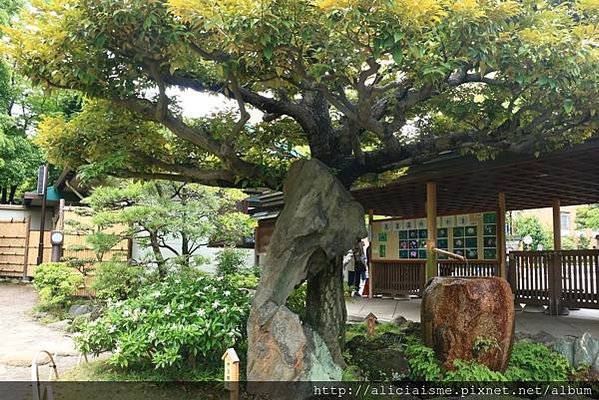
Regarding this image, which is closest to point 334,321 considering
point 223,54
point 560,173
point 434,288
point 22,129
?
point 434,288

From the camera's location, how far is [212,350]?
519 cm

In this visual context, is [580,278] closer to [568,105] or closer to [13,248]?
[568,105]

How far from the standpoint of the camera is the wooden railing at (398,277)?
11.9 m

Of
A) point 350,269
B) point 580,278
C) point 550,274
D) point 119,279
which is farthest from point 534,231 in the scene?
point 119,279

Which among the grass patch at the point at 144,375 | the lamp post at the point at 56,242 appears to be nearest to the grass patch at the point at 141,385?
the grass patch at the point at 144,375

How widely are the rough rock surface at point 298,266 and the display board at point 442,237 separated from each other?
20.0 ft

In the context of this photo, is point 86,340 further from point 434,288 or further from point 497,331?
point 497,331

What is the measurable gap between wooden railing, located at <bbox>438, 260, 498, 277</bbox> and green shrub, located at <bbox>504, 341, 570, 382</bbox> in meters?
3.99

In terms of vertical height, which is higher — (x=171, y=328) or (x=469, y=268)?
(x=469, y=268)

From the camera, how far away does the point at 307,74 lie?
432 centimetres

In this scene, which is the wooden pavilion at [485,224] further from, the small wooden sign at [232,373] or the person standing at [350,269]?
the small wooden sign at [232,373]

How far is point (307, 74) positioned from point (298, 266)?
181 cm

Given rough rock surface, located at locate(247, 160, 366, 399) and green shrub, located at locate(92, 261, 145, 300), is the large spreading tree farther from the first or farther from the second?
green shrub, located at locate(92, 261, 145, 300)

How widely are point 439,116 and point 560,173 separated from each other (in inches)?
108
